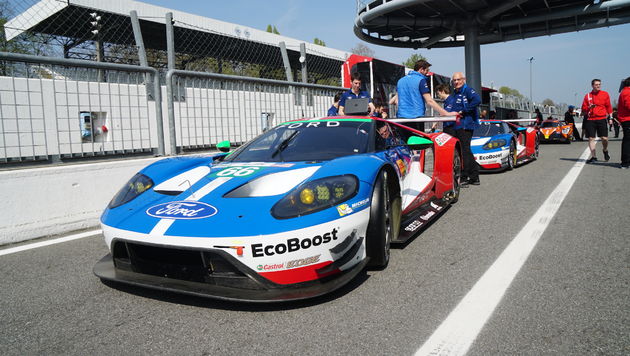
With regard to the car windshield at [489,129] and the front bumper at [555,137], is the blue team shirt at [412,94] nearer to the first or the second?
the car windshield at [489,129]

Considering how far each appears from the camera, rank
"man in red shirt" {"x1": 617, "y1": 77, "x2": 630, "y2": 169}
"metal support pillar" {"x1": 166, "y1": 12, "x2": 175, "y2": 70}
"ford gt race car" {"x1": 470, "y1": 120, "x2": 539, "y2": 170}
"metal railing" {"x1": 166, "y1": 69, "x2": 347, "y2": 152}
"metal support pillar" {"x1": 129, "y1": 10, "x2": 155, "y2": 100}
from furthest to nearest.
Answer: "ford gt race car" {"x1": 470, "y1": 120, "x2": 539, "y2": 170} → "man in red shirt" {"x1": 617, "y1": 77, "x2": 630, "y2": 169} → "metal railing" {"x1": 166, "y1": 69, "x2": 347, "y2": 152} → "metal support pillar" {"x1": 166, "y1": 12, "x2": 175, "y2": 70} → "metal support pillar" {"x1": 129, "y1": 10, "x2": 155, "y2": 100}

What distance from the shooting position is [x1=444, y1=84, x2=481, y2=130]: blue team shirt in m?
6.70

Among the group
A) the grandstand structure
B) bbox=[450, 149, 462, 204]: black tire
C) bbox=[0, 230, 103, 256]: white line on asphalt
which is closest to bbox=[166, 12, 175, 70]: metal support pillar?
the grandstand structure

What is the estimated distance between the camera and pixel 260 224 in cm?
230

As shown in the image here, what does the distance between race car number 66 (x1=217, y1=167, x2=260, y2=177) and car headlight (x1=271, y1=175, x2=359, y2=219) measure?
1.72ft

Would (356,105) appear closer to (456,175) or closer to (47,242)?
(456,175)

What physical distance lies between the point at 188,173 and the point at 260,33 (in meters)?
17.3

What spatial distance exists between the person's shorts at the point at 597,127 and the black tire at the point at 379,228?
790 cm

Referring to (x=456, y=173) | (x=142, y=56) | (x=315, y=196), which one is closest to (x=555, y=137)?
(x=456, y=173)

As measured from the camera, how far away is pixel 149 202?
2734mm

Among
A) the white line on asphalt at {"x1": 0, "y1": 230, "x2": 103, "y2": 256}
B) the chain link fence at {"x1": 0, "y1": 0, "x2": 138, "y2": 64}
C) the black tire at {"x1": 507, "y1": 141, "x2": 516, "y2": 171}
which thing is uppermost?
the chain link fence at {"x1": 0, "y1": 0, "x2": 138, "y2": 64}

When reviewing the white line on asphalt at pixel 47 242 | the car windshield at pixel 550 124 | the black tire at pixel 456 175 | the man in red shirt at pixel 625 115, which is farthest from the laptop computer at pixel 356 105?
the car windshield at pixel 550 124

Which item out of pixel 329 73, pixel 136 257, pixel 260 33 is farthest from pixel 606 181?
pixel 260 33

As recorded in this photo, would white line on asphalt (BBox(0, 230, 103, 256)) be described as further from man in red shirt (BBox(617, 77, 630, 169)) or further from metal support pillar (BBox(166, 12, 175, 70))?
man in red shirt (BBox(617, 77, 630, 169))
